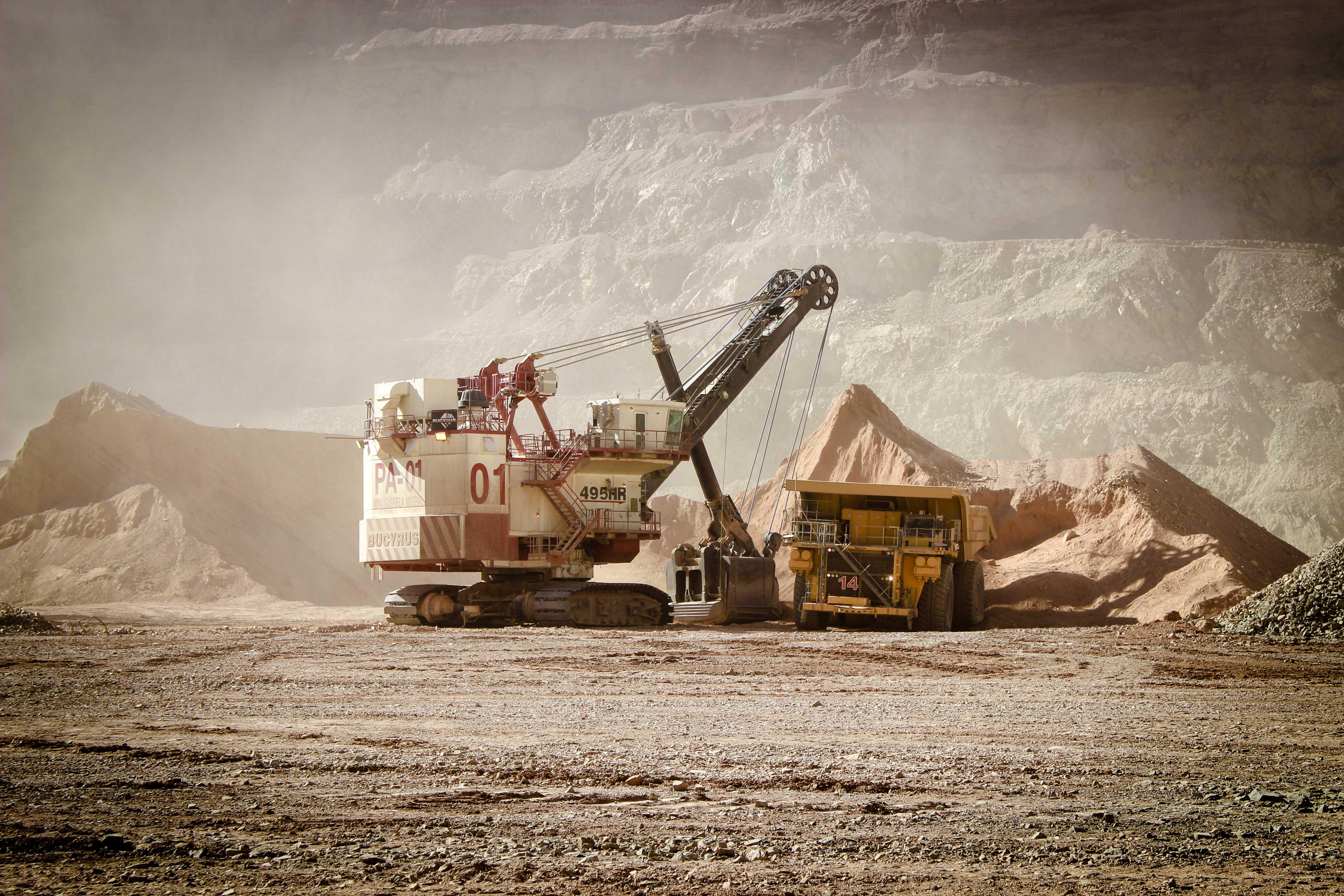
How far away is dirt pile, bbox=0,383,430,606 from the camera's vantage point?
39.3 metres

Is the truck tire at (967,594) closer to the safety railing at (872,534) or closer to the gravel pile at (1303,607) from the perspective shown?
the safety railing at (872,534)

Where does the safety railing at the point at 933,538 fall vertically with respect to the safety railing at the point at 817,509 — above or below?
below

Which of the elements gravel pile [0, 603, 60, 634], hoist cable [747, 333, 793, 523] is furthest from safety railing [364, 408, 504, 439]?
hoist cable [747, 333, 793, 523]

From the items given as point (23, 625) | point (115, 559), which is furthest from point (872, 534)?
point (115, 559)

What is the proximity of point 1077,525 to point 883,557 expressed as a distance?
10.9m

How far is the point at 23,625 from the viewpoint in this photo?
2361cm

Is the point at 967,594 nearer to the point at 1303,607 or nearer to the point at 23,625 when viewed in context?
the point at 1303,607

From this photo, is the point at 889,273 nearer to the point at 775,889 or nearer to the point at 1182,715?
the point at 1182,715

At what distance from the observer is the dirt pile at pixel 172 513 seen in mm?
39312

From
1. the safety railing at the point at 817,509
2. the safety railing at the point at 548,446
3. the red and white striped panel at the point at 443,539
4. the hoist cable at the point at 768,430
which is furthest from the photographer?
the hoist cable at the point at 768,430

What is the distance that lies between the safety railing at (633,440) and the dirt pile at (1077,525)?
4.97 meters

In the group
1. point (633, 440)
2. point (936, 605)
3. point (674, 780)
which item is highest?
point (633, 440)

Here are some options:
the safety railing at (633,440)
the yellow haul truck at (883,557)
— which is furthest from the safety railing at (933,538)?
the safety railing at (633,440)

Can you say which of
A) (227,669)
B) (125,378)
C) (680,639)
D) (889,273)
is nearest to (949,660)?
(680,639)
